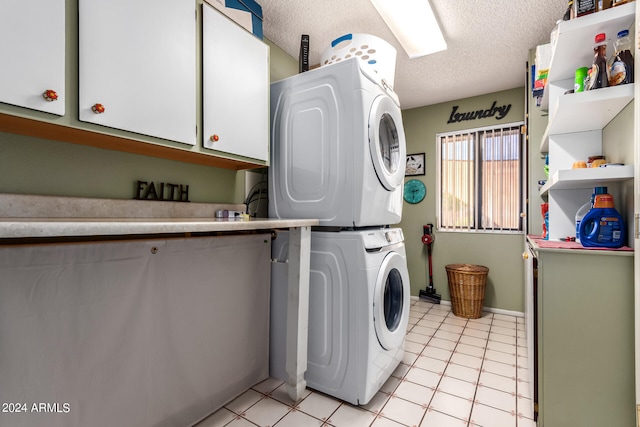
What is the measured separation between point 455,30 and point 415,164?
1.82 meters

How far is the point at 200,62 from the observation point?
1.46 m

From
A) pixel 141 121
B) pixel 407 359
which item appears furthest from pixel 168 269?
pixel 407 359

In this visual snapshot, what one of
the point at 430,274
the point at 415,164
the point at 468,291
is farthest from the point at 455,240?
the point at 415,164

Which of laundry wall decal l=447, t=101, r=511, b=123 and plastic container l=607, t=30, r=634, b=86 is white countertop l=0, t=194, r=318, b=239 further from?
laundry wall decal l=447, t=101, r=511, b=123

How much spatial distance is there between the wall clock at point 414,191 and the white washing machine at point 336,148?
197 centimetres

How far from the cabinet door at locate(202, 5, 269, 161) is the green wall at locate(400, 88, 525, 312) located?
2677 millimetres

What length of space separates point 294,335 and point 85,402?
93cm

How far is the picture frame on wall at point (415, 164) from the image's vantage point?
3926 mm

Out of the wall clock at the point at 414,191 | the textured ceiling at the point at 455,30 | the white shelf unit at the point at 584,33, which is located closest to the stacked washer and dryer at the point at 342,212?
the textured ceiling at the point at 455,30

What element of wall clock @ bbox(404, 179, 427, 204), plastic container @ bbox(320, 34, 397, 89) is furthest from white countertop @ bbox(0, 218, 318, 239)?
wall clock @ bbox(404, 179, 427, 204)

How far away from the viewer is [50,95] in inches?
37.9

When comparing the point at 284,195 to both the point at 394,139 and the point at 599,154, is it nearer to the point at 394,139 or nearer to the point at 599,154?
the point at 394,139

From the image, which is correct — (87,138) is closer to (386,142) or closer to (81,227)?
(81,227)

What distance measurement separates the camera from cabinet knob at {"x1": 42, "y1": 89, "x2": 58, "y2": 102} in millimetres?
956
